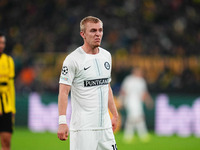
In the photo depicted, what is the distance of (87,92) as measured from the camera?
4949 mm

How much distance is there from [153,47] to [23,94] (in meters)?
5.68

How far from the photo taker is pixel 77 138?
16.3 feet

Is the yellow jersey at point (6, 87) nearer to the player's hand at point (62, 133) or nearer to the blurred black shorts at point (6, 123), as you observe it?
the blurred black shorts at point (6, 123)

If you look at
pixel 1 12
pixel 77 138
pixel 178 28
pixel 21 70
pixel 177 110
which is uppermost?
pixel 1 12

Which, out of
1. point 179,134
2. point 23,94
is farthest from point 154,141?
point 23,94

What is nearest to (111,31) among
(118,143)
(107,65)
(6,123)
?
(118,143)

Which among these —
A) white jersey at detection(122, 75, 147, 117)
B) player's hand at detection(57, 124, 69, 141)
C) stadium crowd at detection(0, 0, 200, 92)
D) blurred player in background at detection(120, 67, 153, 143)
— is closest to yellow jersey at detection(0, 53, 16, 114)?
player's hand at detection(57, 124, 69, 141)

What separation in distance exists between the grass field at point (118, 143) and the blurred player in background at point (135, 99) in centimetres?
33

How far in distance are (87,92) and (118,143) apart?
26.5 ft

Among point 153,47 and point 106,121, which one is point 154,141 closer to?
point 153,47

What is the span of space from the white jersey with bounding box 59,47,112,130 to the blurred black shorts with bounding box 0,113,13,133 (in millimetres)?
3134


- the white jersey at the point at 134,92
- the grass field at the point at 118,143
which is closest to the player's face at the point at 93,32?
the grass field at the point at 118,143

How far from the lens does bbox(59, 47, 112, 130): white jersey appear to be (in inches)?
194

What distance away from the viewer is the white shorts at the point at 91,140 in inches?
193
